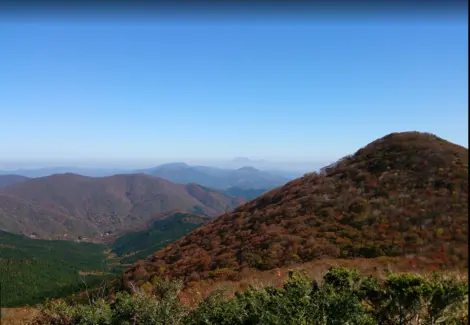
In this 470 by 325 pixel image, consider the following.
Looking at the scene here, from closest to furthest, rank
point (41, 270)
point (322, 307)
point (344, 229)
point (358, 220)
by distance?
point (322, 307), point (344, 229), point (358, 220), point (41, 270)

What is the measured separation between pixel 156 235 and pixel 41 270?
77964 mm

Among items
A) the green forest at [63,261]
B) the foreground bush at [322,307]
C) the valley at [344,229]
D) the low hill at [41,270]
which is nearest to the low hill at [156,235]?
the green forest at [63,261]

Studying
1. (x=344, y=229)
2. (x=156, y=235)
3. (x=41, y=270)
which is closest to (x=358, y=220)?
(x=344, y=229)

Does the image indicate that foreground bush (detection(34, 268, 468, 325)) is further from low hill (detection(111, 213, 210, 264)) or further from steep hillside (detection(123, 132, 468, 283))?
low hill (detection(111, 213, 210, 264))

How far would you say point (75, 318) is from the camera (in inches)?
416

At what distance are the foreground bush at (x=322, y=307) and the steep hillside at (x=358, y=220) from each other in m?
4.18

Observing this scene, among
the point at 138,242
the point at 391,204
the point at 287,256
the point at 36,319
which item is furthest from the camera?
the point at 138,242

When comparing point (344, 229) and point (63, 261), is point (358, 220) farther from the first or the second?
point (63, 261)

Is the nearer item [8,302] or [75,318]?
[75,318]

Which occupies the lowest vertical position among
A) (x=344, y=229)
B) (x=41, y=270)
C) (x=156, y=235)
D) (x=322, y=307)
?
(x=156, y=235)

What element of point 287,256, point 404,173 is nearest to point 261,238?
point 287,256

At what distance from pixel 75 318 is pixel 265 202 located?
67.2ft

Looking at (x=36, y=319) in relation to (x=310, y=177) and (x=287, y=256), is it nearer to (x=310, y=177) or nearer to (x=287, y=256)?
(x=287, y=256)

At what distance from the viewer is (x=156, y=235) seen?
167875 millimetres
